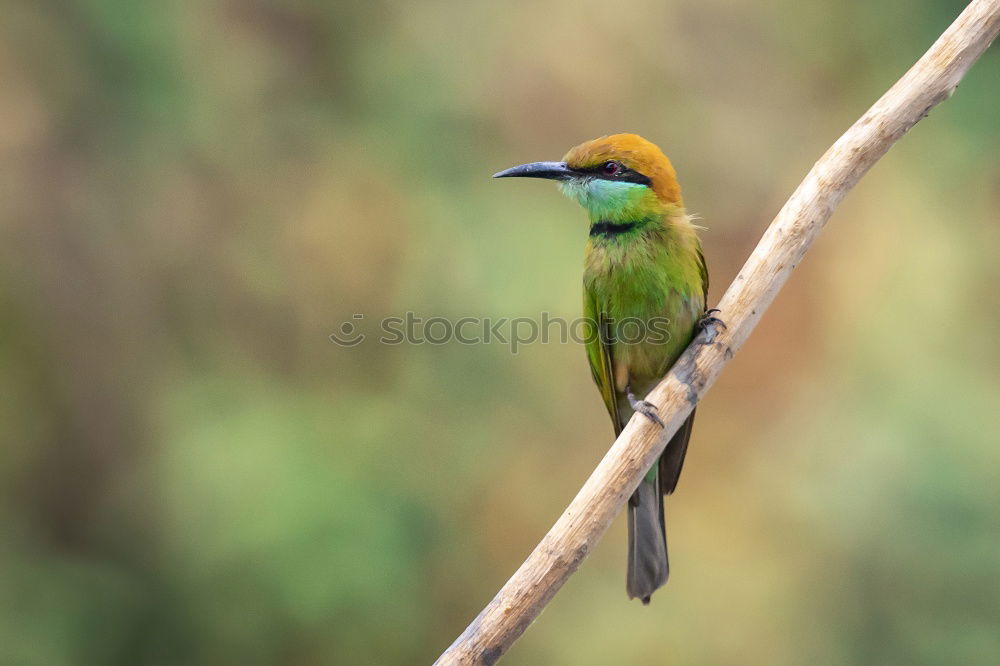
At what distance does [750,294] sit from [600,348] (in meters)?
0.63

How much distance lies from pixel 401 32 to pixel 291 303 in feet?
4.06

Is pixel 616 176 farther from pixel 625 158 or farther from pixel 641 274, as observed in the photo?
pixel 641 274

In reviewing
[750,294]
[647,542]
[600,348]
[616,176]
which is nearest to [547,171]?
[616,176]

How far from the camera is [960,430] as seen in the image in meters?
3.64

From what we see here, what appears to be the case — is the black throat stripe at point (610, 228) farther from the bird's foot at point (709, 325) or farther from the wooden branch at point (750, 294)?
the wooden branch at point (750, 294)

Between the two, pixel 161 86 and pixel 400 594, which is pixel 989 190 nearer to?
pixel 400 594

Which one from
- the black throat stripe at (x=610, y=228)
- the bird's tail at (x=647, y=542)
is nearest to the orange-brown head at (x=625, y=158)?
the black throat stripe at (x=610, y=228)

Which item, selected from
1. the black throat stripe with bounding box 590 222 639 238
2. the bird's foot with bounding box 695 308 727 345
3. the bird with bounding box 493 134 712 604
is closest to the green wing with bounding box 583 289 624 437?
the bird with bounding box 493 134 712 604

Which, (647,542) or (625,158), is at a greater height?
(625,158)

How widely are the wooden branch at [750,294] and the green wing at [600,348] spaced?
501mm

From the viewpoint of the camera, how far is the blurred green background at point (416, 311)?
354 cm

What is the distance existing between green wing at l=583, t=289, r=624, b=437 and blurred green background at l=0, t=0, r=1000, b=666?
1.07 m

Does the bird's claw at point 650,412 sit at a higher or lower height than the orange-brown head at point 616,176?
lower

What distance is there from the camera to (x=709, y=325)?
239 cm
